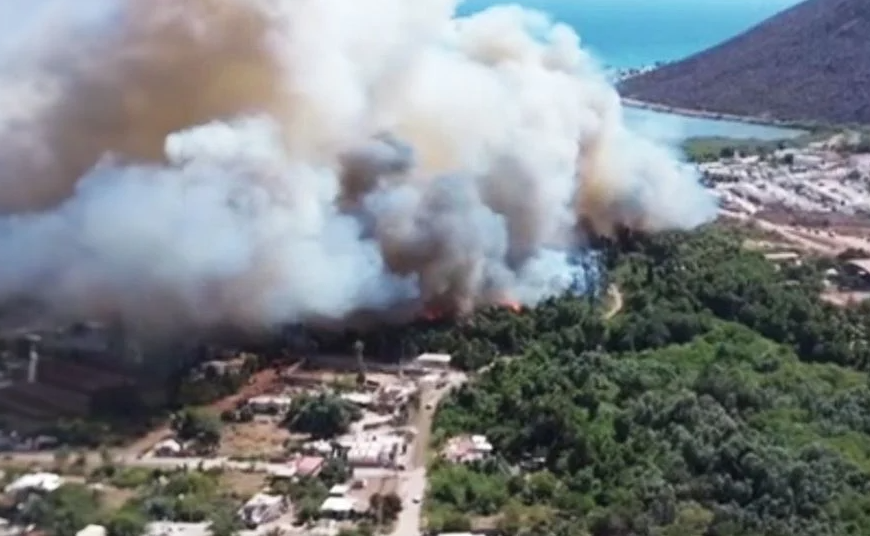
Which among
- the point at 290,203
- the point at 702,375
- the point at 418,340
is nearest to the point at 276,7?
the point at 290,203

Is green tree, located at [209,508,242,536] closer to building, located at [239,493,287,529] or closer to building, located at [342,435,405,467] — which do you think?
building, located at [239,493,287,529]

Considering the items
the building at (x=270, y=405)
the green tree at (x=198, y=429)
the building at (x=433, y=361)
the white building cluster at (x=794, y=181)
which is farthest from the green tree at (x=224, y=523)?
the white building cluster at (x=794, y=181)

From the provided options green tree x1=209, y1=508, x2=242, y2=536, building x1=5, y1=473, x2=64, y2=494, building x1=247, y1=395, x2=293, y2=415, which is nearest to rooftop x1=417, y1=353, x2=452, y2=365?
Answer: building x1=247, y1=395, x2=293, y2=415

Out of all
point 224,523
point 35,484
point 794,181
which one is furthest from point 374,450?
point 794,181

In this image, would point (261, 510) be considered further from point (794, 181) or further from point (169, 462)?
point (794, 181)

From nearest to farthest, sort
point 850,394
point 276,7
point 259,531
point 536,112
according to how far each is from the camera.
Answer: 1. point 259,531
2. point 850,394
3. point 276,7
4. point 536,112

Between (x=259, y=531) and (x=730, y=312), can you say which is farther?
(x=730, y=312)

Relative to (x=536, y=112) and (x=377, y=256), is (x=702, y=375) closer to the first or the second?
(x=377, y=256)
